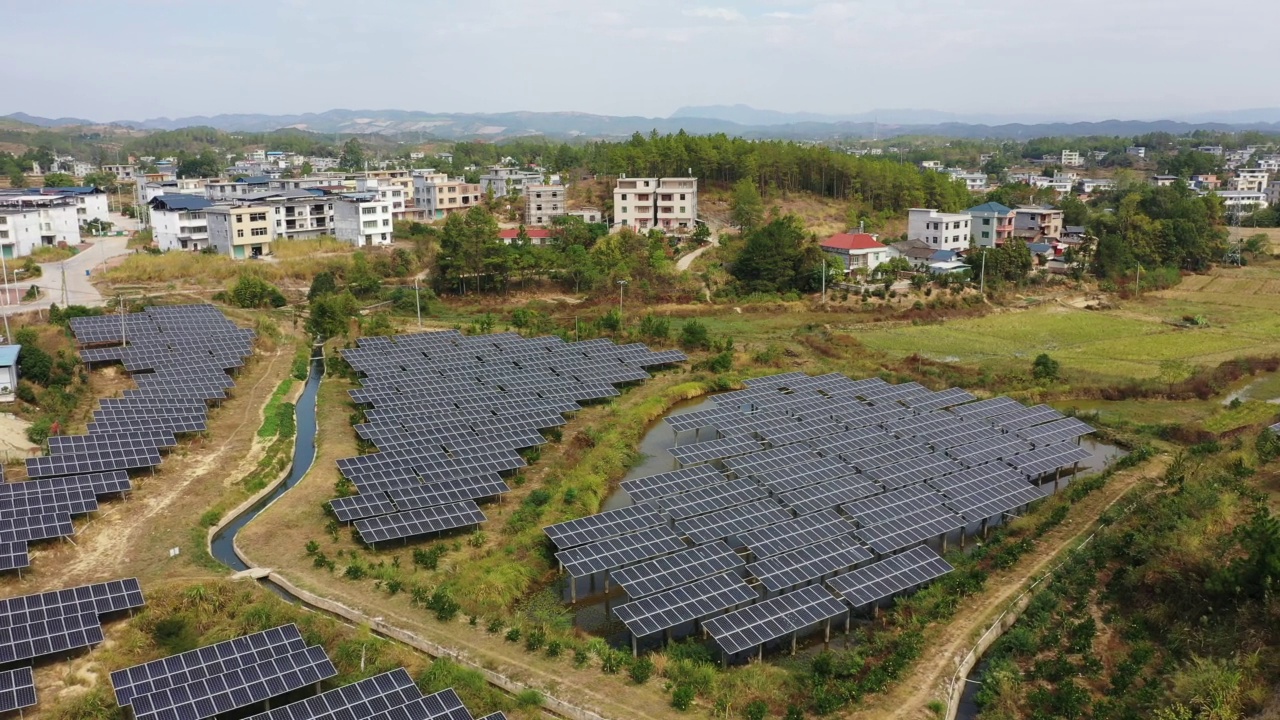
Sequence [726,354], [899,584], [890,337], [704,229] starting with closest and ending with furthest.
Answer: [899,584]
[726,354]
[890,337]
[704,229]

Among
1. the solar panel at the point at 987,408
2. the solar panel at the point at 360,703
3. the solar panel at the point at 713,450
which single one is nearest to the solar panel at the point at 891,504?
the solar panel at the point at 713,450

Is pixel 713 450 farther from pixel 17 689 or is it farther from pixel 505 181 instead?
pixel 505 181

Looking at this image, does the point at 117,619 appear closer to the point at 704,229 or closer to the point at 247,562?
the point at 247,562

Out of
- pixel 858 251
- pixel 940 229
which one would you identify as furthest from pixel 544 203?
pixel 940 229

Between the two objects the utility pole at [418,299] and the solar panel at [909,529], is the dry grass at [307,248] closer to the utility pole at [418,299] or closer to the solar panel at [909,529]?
the utility pole at [418,299]

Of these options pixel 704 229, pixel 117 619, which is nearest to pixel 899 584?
pixel 117 619

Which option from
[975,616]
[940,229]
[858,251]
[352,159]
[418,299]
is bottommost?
[975,616]
